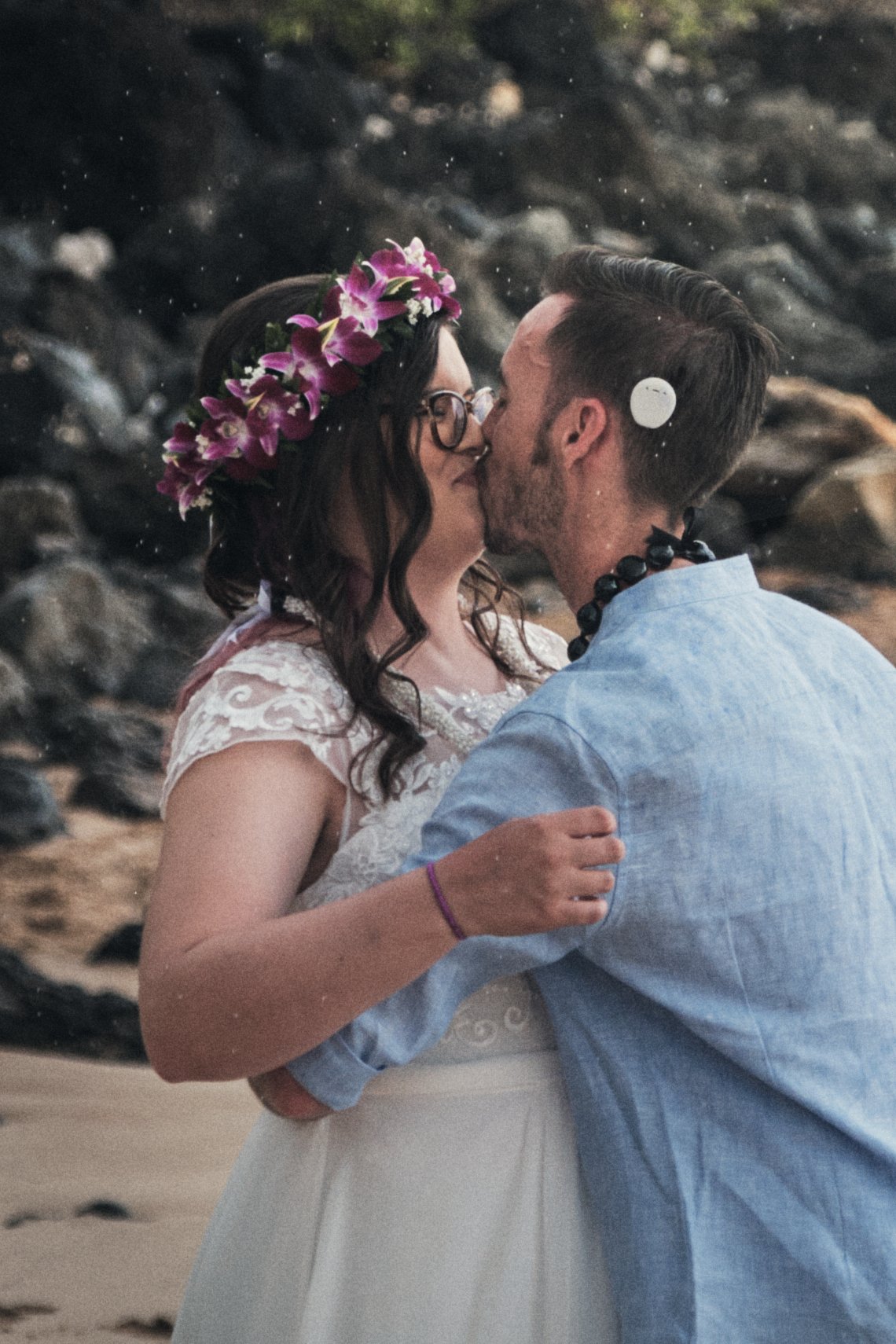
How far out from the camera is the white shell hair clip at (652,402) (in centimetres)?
209

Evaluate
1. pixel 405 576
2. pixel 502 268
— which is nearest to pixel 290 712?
pixel 405 576

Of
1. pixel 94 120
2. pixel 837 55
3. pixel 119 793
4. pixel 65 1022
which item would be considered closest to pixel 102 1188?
pixel 65 1022

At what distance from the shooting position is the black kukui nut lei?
205 cm

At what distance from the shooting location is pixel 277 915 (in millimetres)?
1896

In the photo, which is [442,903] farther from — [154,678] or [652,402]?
[154,678]

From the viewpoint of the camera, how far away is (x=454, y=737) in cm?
226

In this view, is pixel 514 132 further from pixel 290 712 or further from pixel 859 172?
pixel 290 712

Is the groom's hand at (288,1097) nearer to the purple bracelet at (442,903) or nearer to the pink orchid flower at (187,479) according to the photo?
the purple bracelet at (442,903)

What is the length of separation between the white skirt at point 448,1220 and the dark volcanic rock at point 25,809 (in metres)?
6.10

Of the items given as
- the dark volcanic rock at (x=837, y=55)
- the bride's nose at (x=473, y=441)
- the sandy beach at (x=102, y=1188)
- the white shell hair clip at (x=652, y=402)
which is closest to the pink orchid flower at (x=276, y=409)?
the bride's nose at (x=473, y=441)

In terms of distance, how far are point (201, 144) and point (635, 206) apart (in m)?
4.98

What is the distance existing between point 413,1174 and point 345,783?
0.48 meters

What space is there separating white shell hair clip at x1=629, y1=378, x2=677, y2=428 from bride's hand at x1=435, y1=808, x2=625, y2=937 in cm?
64

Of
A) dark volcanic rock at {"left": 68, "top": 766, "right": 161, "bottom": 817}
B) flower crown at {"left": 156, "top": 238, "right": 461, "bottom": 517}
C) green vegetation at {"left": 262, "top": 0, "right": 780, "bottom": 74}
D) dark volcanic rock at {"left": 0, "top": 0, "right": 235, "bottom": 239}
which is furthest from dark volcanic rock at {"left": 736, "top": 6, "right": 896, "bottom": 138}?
flower crown at {"left": 156, "top": 238, "right": 461, "bottom": 517}
